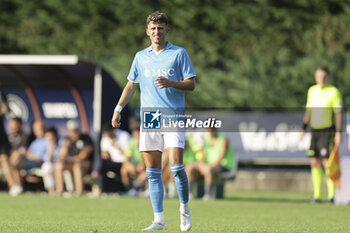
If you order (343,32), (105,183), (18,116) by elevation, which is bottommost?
(105,183)

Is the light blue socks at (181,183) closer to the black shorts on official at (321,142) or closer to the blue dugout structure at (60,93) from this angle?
the black shorts on official at (321,142)

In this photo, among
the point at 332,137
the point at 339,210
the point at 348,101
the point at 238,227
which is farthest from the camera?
the point at 348,101

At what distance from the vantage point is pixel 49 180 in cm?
1778

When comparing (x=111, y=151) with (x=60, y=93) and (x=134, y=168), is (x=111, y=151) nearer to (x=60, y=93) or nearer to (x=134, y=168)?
(x=134, y=168)

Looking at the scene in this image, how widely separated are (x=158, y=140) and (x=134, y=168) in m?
Answer: 8.77

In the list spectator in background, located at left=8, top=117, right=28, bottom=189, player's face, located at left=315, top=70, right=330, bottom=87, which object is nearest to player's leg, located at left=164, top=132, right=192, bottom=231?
player's face, located at left=315, top=70, right=330, bottom=87

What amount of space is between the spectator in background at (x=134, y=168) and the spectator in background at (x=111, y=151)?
0.58ft

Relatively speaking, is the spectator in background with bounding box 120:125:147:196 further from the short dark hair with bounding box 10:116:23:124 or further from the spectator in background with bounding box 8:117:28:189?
the short dark hair with bounding box 10:116:23:124

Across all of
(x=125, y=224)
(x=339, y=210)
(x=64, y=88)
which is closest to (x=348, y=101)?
(x=64, y=88)

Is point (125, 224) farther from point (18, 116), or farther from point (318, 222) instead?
point (18, 116)

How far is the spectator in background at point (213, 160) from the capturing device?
16.4m

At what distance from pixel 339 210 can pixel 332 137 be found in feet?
7.05

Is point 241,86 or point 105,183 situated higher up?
point 241,86

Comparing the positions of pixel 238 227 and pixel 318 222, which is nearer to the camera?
pixel 238 227
